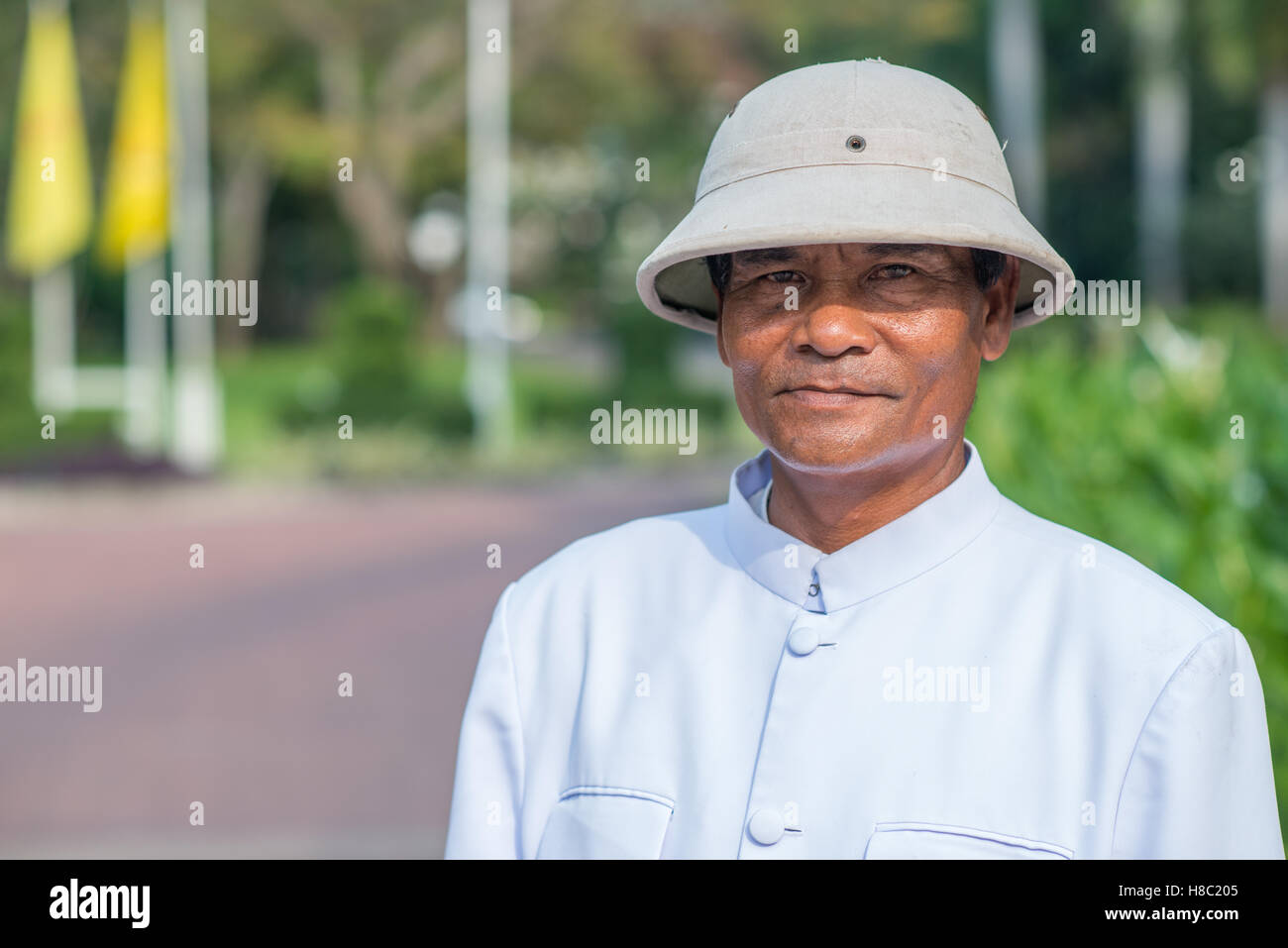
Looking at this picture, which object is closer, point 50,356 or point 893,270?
point 893,270

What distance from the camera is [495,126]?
1877cm

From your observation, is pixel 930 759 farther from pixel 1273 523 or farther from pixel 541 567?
pixel 1273 523

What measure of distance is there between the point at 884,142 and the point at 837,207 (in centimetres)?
9

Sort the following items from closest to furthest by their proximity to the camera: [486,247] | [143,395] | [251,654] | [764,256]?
[764,256], [251,654], [143,395], [486,247]

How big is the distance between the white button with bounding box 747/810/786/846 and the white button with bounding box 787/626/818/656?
176 millimetres

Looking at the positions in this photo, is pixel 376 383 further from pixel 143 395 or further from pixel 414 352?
pixel 143 395

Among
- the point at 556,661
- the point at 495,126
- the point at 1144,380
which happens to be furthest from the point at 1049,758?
the point at 495,126

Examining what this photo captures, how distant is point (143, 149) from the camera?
15.8m

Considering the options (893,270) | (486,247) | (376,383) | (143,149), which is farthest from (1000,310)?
(486,247)

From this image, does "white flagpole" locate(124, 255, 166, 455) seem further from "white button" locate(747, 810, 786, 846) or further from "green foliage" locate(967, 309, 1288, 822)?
"white button" locate(747, 810, 786, 846)

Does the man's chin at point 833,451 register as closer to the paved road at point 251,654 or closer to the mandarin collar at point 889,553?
the mandarin collar at point 889,553

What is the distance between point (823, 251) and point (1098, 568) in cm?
43

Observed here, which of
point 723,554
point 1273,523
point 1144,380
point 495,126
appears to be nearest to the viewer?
point 723,554

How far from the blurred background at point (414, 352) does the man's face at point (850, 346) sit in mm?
948
